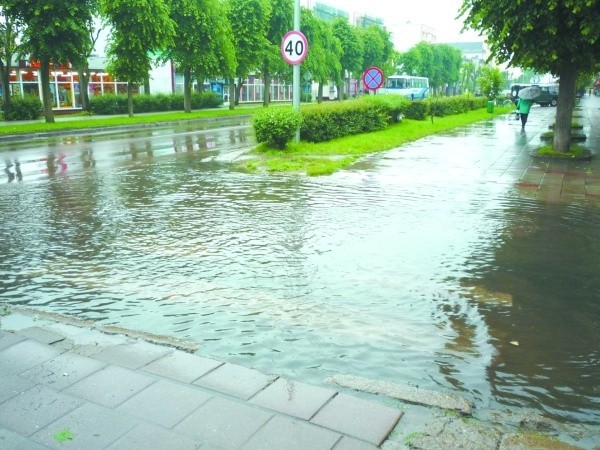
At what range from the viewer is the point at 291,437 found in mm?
3326

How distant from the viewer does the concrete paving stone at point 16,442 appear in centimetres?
325

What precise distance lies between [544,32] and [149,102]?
34.2 m

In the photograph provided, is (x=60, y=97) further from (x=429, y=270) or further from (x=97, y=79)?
(x=429, y=270)

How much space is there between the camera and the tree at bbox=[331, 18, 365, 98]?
68000mm

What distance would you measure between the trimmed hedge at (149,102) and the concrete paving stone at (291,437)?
133ft

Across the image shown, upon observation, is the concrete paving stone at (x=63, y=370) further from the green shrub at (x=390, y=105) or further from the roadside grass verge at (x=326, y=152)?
the green shrub at (x=390, y=105)

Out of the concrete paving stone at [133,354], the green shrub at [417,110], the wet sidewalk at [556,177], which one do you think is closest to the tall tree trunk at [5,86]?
the green shrub at [417,110]

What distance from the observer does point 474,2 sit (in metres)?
16.4

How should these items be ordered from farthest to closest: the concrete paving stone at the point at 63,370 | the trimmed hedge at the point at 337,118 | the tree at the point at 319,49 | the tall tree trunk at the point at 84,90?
the tree at the point at 319,49, the tall tree trunk at the point at 84,90, the trimmed hedge at the point at 337,118, the concrete paving stone at the point at 63,370

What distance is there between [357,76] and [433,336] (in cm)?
7268

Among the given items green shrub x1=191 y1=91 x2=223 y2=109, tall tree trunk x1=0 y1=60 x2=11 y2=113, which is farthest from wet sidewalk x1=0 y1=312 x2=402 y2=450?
green shrub x1=191 y1=91 x2=223 y2=109

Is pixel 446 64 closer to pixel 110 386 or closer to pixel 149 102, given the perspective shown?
pixel 149 102

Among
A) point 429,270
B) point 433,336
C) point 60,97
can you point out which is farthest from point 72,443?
point 60,97

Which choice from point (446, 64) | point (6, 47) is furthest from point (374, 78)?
point (446, 64)
